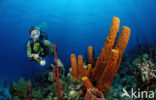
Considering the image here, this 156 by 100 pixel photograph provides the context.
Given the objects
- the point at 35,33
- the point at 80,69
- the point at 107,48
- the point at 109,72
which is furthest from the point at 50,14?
the point at 109,72

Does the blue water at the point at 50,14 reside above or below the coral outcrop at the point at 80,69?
above

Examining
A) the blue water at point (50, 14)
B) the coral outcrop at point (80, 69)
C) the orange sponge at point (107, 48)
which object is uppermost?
the blue water at point (50, 14)

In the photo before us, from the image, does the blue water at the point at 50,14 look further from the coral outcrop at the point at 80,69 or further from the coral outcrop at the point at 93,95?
the coral outcrop at the point at 93,95

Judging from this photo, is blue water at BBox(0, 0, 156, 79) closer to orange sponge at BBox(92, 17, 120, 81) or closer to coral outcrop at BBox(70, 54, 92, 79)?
orange sponge at BBox(92, 17, 120, 81)

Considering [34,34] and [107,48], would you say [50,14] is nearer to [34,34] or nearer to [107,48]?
[34,34]

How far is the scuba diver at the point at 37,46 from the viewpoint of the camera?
4.22 metres

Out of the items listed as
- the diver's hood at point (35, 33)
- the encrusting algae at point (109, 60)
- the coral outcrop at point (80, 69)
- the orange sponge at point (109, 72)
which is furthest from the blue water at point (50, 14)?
the diver's hood at point (35, 33)

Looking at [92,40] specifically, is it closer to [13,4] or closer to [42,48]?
[13,4]

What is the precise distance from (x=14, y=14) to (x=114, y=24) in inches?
1093

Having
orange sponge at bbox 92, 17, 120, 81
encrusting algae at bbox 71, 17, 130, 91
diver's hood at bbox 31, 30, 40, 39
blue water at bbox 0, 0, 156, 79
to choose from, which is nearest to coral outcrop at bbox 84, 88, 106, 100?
encrusting algae at bbox 71, 17, 130, 91

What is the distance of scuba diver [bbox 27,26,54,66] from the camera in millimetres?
4218

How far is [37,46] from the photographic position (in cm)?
429

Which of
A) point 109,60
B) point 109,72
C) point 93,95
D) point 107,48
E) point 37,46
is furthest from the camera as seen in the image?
point 37,46

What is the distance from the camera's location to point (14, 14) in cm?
2673
